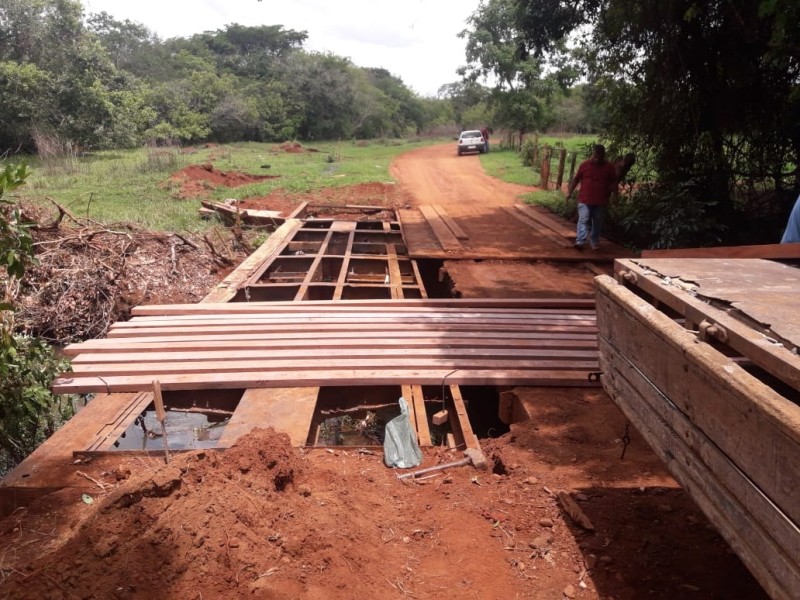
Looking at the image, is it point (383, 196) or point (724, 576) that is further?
point (383, 196)

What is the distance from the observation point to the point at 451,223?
1041cm

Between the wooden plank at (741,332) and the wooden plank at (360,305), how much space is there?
336 cm

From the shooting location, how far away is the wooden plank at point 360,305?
5.40 metres

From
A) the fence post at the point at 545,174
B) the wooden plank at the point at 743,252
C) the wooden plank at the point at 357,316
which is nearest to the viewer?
the wooden plank at the point at 743,252

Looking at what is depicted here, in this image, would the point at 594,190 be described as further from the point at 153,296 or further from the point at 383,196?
the point at 383,196

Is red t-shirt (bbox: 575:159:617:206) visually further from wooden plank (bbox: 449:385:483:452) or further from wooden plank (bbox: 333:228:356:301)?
wooden plank (bbox: 449:385:483:452)

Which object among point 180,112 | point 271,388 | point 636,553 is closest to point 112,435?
point 271,388

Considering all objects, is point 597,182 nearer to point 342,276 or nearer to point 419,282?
point 419,282

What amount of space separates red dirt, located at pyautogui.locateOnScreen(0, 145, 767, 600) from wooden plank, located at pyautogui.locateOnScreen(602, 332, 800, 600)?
0.67 meters

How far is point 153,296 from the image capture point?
23.4 feet

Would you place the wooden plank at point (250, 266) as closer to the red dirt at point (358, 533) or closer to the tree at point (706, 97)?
the red dirt at point (358, 533)

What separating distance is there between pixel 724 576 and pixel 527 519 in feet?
2.65

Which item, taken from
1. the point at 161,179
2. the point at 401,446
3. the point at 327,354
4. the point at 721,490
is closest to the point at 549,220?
the point at 327,354

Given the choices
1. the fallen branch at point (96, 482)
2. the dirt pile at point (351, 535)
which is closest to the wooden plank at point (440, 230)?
the dirt pile at point (351, 535)
